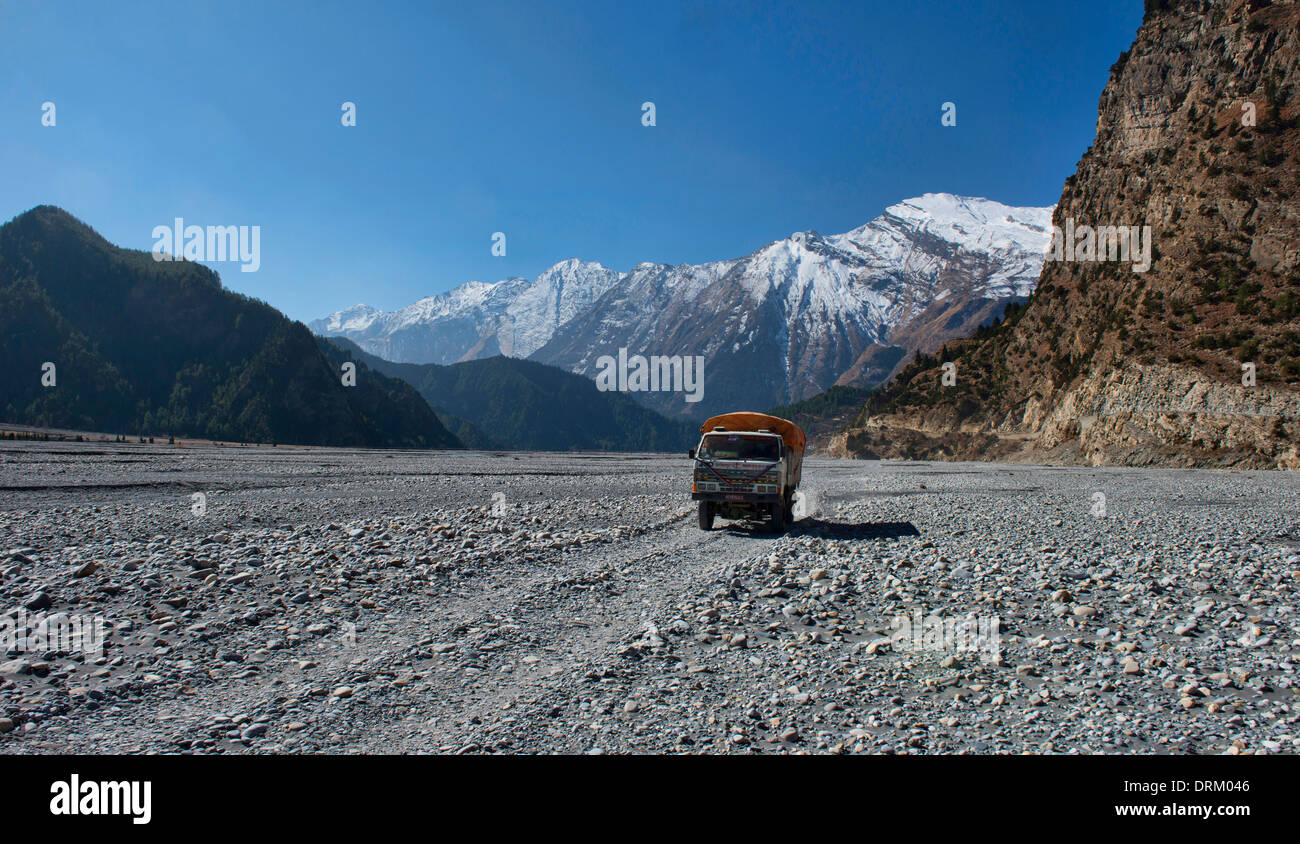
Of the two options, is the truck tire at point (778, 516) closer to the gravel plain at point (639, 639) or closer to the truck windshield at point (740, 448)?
the gravel plain at point (639, 639)

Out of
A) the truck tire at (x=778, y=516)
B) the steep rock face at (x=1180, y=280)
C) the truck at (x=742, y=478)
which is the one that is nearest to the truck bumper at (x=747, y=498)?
the truck at (x=742, y=478)

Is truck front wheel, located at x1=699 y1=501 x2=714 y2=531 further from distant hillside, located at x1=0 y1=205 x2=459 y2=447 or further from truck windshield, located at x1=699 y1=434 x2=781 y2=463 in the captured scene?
distant hillside, located at x1=0 y1=205 x2=459 y2=447

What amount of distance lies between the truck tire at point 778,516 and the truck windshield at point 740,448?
4.42ft

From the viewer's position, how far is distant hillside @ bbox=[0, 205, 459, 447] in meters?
151

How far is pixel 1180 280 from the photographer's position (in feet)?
217

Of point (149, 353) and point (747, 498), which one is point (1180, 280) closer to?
point (747, 498)

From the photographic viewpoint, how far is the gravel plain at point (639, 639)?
5.97 metres

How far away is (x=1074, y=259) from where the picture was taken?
9188cm

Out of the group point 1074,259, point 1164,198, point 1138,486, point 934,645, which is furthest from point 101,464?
point 1074,259

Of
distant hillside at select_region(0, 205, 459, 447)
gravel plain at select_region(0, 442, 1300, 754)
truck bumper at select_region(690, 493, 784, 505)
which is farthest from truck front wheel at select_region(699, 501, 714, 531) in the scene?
distant hillside at select_region(0, 205, 459, 447)

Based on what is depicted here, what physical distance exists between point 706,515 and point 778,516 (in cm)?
211

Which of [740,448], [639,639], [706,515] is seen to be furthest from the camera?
[740,448]

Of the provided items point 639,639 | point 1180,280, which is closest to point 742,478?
point 639,639
